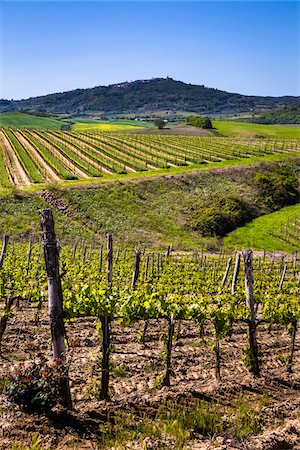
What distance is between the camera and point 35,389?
7.95m

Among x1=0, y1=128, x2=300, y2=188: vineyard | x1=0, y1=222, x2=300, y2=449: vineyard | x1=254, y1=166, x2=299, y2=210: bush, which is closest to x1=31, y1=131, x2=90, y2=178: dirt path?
x1=0, y1=128, x2=300, y2=188: vineyard

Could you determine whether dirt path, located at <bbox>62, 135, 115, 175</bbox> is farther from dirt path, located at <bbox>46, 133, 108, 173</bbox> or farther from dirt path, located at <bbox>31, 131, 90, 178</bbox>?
dirt path, located at <bbox>31, 131, 90, 178</bbox>

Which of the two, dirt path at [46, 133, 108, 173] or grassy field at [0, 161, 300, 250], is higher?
dirt path at [46, 133, 108, 173]

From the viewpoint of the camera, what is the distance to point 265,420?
846 cm

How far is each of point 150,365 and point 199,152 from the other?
74.1m

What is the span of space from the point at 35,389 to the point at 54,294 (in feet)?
6.18

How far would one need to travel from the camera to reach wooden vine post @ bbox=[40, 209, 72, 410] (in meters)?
8.00

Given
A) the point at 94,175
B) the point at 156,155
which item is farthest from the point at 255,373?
the point at 156,155

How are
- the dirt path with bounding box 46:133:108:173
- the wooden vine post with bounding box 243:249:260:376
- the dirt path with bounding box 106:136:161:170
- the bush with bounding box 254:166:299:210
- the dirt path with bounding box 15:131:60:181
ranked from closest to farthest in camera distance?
1. the wooden vine post with bounding box 243:249:260:376
2. the dirt path with bounding box 15:131:60:181
3. the bush with bounding box 254:166:299:210
4. the dirt path with bounding box 46:133:108:173
5. the dirt path with bounding box 106:136:161:170

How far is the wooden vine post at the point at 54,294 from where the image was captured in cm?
800

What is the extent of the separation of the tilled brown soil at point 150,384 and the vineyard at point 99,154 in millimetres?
44110

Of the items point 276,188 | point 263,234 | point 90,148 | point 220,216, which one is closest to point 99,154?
point 90,148

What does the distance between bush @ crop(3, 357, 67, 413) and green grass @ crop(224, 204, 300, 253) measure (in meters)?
43.3

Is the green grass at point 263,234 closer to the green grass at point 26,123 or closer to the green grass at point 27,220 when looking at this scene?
the green grass at point 27,220
